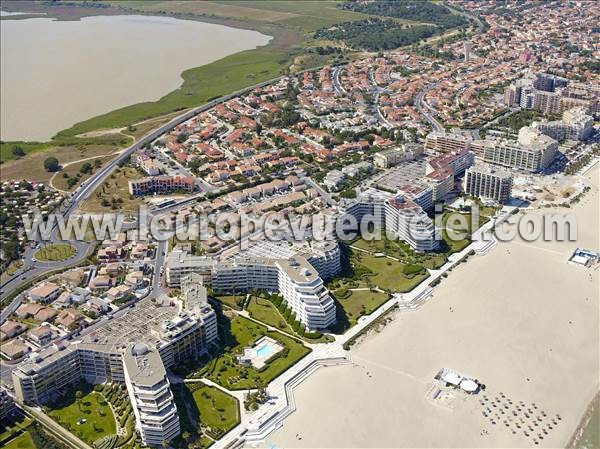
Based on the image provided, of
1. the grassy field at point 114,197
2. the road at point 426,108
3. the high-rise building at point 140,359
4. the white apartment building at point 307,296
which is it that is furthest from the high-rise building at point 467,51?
the high-rise building at point 140,359

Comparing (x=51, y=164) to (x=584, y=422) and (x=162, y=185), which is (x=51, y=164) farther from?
(x=584, y=422)

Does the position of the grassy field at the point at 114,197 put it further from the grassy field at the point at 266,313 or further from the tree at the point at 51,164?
the grassy field at the point at 266,313

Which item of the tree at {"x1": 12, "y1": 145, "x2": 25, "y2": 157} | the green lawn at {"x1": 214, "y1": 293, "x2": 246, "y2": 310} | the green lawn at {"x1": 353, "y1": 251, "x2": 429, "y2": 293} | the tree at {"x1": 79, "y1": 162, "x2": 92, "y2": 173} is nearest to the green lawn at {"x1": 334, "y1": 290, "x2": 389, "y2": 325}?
the green lawn at {"x1": 353, "y1": 251, "x2": 429, "y2": 293}

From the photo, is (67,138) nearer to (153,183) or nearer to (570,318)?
(153,183)

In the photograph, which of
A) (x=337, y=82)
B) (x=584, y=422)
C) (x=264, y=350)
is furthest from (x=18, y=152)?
(x=584, y=422)

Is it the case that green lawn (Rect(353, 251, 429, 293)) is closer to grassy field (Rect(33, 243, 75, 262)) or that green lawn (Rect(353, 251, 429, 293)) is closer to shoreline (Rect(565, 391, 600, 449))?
shoreline (Rect(565, 391, 600, 449))
